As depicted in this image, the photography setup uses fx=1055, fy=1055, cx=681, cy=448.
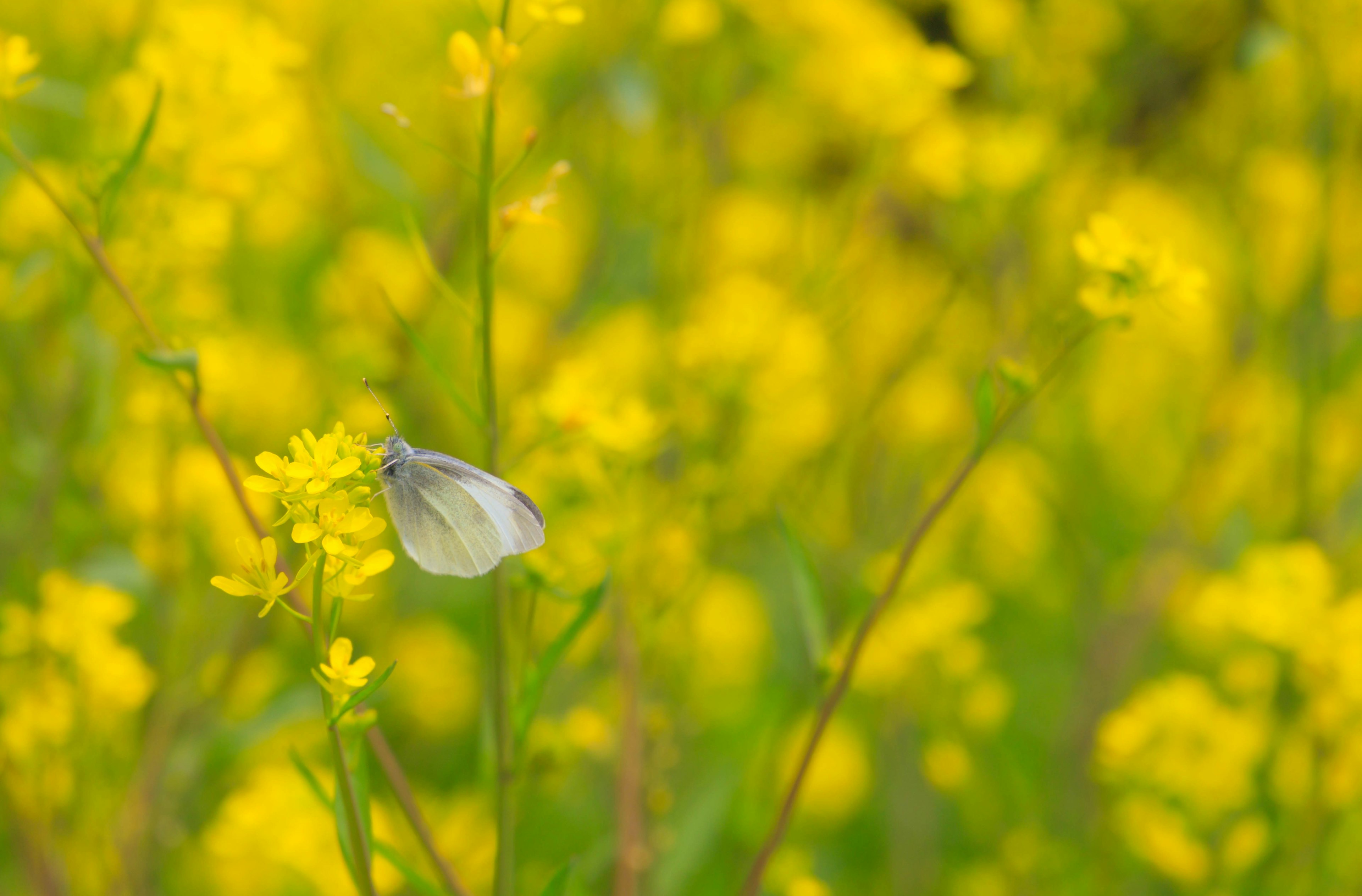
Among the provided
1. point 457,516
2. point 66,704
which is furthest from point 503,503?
point 66,704

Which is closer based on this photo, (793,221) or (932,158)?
(932,158)

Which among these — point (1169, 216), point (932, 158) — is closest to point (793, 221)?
point (932, 158)

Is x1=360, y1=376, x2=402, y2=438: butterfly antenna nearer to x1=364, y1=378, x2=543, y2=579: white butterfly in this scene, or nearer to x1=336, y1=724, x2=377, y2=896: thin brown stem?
x1=364, y1=378, x2=543, y2=579: white butterfly

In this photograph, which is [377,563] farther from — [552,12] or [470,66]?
[552,12]

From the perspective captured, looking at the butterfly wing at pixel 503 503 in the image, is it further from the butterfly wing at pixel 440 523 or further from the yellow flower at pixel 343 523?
the yellow flower at pixel 343 523

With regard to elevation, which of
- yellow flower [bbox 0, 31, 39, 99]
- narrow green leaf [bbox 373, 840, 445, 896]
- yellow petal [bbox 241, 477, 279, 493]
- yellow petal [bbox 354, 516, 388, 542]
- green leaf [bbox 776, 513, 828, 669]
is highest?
yellow flower [bbox 0, 31, 39, 99]

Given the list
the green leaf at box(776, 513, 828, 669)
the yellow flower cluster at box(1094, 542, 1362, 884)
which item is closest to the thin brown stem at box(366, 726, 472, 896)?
the green leaf at box(776, 513, 828, 669)

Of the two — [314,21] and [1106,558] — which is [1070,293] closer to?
[1106,558]

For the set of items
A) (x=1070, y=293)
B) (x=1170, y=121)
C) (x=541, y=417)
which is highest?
(x=541, y=417)
